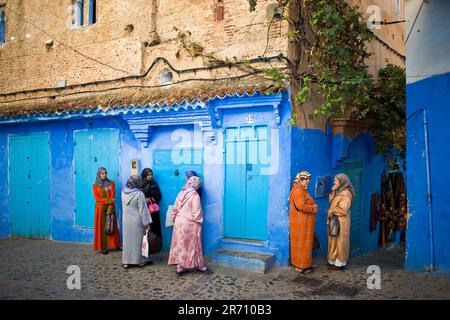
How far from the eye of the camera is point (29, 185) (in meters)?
9.84

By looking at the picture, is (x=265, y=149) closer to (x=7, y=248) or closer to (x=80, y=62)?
(x=80, y=62)

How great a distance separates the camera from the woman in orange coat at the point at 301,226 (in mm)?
6309

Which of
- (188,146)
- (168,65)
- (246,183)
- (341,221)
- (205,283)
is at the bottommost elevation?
(205,283)

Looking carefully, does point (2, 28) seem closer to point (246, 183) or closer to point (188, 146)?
point (188, 146)

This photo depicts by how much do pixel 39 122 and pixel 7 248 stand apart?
3.21 meters

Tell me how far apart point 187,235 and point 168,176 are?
6.87 feet

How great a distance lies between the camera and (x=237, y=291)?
560 cm

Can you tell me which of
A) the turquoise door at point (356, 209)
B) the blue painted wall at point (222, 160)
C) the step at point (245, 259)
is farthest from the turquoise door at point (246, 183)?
the turquoise door at point (356, 209)

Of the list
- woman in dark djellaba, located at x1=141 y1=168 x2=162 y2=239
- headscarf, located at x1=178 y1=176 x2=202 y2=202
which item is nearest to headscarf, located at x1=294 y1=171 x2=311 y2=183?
headscarf, located at x1=178 y1=176 x2=202 y2=202

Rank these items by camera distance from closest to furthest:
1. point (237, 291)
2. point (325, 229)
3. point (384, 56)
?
1. point (237, 291)
2. point (325, 229)
3. point (384, 56)

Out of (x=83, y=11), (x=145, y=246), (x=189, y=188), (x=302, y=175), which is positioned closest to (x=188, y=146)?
(x=189, y=188)

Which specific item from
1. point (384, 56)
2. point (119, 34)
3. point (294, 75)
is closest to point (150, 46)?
point (119, 34)

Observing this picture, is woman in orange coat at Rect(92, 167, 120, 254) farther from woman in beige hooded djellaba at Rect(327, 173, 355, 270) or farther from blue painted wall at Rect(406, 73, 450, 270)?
blue painted wall at Rect(406, 73, 450, 270)

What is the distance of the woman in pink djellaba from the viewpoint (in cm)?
625
